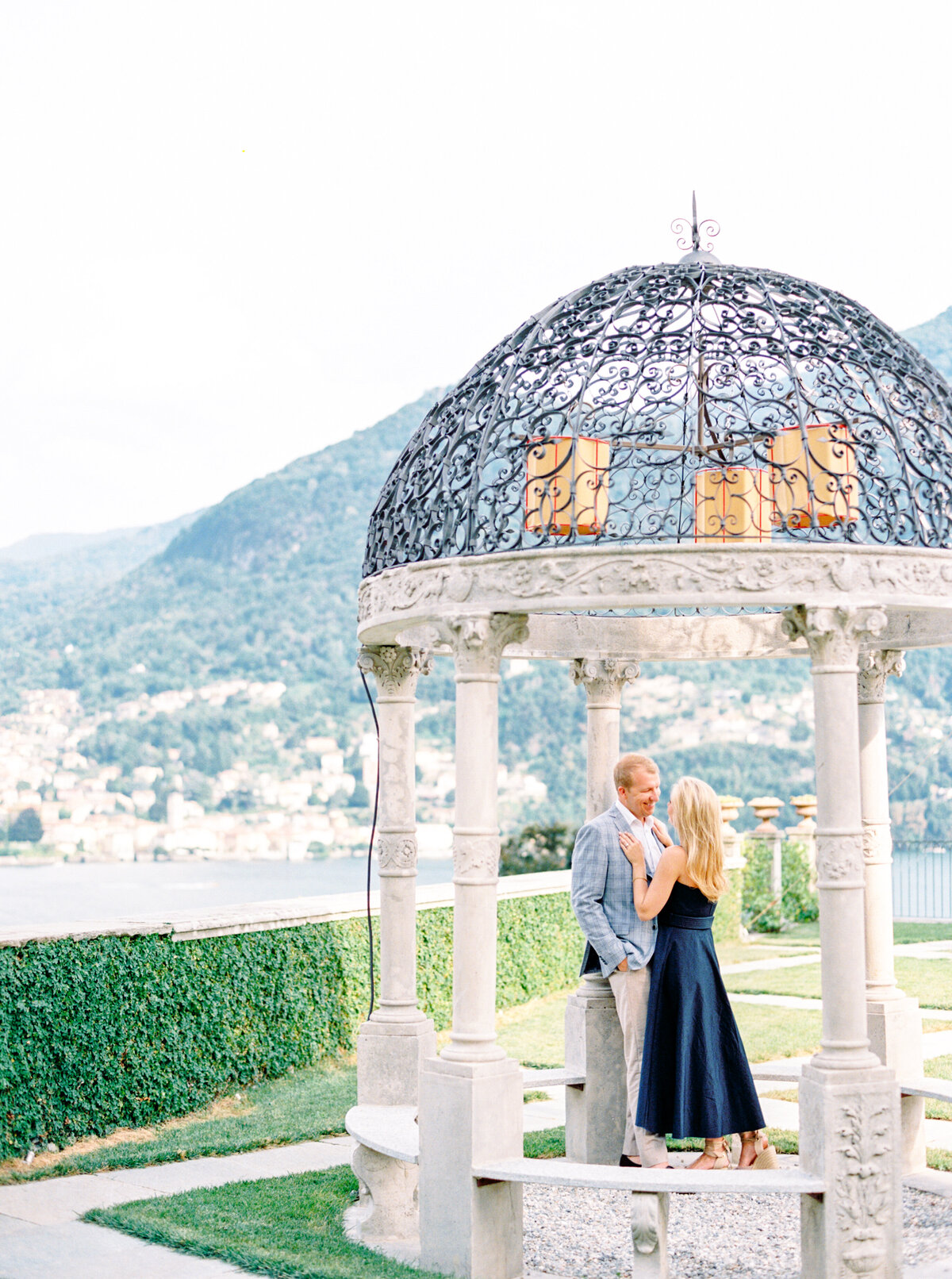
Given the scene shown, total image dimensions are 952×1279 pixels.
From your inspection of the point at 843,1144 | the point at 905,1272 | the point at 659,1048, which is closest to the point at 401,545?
the point at 659,1048

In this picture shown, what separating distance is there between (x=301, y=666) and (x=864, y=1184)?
176 ft

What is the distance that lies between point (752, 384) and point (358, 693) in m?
49.8

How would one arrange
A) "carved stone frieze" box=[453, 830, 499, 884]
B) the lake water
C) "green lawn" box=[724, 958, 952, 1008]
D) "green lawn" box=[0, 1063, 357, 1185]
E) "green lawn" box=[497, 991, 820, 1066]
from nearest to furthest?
"carved stone frieze" box=[453, 830, 499, 884] → "green lawn" box=[0, 1063, 357, 1185] → "green lawn" box=[497, 991, 820, 1066] → "green lawn" box=[724, 958, 952, 1008] → the lake water

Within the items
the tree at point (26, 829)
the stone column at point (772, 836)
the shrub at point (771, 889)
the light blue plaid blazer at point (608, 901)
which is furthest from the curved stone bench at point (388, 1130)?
the tree at point (26, 829)

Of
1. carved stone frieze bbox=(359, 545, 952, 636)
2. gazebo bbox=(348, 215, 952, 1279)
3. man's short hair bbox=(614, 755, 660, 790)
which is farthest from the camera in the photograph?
man's short hair bbox=(614, 755, 660, 790)

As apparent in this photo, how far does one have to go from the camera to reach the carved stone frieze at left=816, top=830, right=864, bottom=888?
5402mm

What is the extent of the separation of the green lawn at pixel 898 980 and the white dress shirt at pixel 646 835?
300 inches

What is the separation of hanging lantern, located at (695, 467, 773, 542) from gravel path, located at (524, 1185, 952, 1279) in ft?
9.75

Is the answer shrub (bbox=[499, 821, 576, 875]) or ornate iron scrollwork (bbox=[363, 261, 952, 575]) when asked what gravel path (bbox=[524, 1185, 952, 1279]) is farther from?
shrub (bbox=[499, 821, 576, 875])

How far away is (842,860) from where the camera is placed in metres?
5.41

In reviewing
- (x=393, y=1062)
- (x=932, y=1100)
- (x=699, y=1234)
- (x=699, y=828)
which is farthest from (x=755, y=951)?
(x=699, y=828)

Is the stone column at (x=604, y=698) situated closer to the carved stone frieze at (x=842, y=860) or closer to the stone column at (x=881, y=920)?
the stone column at (x=881, y=920)

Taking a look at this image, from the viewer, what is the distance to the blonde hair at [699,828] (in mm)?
5629

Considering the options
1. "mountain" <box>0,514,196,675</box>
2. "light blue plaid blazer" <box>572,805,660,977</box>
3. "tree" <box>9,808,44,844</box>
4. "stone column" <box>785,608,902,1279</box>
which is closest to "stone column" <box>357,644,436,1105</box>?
"light blue plaid blazer" <box>572,805,660,977</box>
